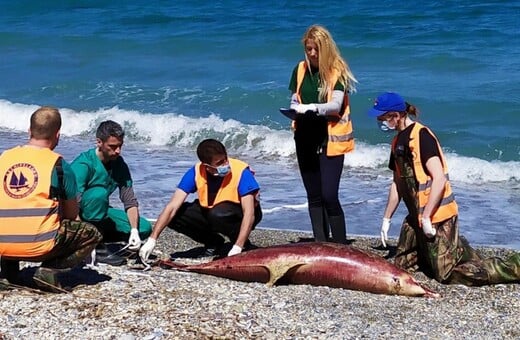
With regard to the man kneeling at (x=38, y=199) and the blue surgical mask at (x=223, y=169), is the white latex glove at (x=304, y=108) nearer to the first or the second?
the blue surgical mask at (x=223, y=169)

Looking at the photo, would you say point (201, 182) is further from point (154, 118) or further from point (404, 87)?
point (404, 87)

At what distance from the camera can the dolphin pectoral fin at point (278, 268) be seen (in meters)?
6.86

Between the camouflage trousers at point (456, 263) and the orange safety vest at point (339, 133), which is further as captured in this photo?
the orange safety vest at point (339, 133)

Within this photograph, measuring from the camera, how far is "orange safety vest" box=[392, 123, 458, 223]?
7094 mm

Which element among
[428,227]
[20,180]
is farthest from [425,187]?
[20,180]

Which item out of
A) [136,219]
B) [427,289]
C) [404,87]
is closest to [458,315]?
[427,289]

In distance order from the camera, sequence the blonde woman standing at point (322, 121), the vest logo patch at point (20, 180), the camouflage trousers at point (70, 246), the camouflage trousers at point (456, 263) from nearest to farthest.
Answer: the vest logo patch at point (20, 180) → the camouflage trousers at point (70, 246) → the camouflage trousers at point (456, 263) → the blonde woman standing at point (322, 121)

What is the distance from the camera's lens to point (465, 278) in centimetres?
719

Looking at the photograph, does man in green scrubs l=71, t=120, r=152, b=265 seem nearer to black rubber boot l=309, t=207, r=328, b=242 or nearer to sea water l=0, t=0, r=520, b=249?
black rubber boot l=309, t=207, r=328, b=242

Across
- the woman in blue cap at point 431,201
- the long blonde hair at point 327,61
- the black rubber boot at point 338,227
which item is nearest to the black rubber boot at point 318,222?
the black rubber boot at point 338,227

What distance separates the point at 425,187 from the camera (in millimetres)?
7129

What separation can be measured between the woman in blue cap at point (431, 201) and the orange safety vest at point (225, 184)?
1.10m

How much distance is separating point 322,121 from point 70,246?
7.85 feet

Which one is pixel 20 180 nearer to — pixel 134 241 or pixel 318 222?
pixel 134 241
